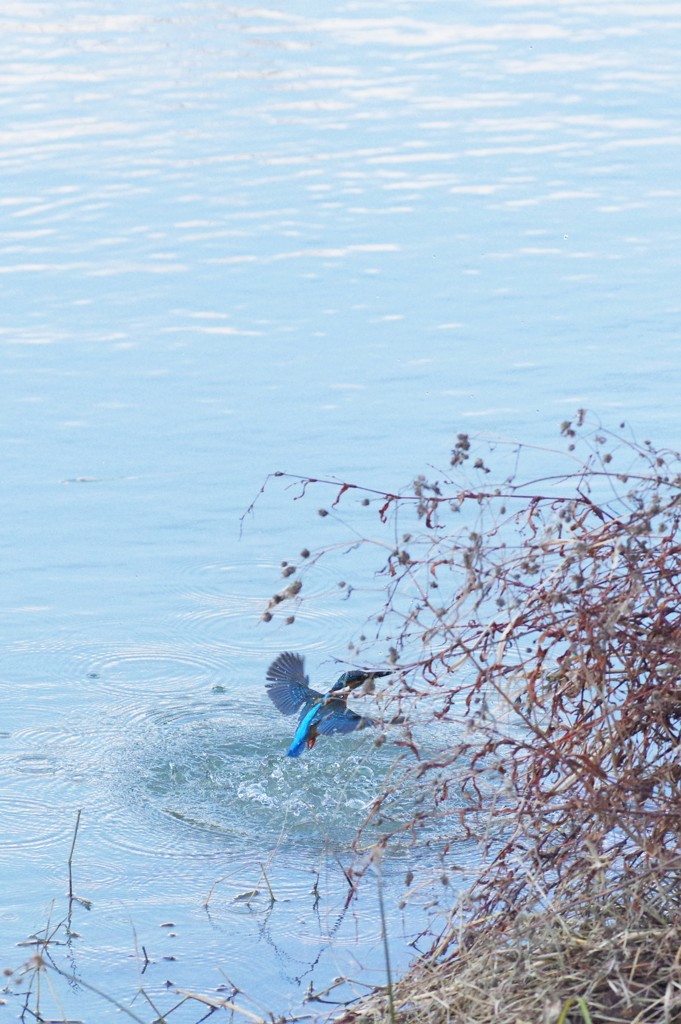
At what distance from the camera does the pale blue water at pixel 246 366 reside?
203 inches

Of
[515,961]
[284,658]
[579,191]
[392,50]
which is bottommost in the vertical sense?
[515,961]

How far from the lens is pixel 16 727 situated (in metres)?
6.03

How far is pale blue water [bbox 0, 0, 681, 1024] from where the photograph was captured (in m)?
5.14

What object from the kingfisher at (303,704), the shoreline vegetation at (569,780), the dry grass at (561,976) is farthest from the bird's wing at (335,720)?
the dry grass at (561,976)

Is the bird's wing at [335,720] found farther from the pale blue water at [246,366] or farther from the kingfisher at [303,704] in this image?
the pale blue water at [246,366]

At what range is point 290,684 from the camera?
186 inches

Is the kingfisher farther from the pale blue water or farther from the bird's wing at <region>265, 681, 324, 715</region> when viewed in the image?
the pale blue water

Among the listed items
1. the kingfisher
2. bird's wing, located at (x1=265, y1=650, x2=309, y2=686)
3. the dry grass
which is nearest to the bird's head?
the kingfisher

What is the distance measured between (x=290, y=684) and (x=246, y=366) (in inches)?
186

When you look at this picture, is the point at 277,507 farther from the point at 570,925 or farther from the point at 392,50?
the point at 392,50

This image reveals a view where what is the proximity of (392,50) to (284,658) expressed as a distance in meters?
13.2

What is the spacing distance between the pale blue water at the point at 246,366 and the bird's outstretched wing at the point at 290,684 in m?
0.29

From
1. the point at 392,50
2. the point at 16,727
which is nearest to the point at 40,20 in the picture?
the point at 392,50

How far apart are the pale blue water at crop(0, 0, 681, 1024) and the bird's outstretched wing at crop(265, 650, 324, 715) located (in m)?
0.29
